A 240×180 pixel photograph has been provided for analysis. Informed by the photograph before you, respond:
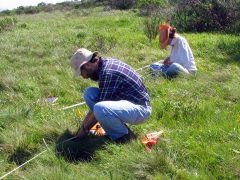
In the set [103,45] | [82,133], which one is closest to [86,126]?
[82,133]

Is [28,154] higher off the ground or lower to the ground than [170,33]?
lower

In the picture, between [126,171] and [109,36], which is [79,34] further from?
[126,171]

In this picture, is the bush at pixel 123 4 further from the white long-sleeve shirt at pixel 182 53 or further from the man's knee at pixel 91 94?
the man's knee at pixel 91 94

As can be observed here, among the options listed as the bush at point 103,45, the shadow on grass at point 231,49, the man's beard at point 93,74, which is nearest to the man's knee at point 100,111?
the man's beard at point 93,74

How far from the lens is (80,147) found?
170 inches

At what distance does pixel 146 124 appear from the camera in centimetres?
489

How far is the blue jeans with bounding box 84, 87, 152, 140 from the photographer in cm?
418

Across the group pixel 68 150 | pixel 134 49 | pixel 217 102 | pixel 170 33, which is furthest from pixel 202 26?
pixel 68 150

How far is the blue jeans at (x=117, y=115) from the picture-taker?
4176 mm

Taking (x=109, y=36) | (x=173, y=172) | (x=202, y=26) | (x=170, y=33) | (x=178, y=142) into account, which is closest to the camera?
(x=173, y=172)

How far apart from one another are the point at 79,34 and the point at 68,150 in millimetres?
8812

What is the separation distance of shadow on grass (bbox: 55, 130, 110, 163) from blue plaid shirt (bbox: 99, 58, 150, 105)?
0.44 metres

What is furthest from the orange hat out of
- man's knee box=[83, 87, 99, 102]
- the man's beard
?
the man's beard

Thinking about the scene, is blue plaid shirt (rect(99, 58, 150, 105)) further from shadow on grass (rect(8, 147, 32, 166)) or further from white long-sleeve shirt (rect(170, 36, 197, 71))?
white long-sleeve shirt (rect(170, 36, 197, 71))
